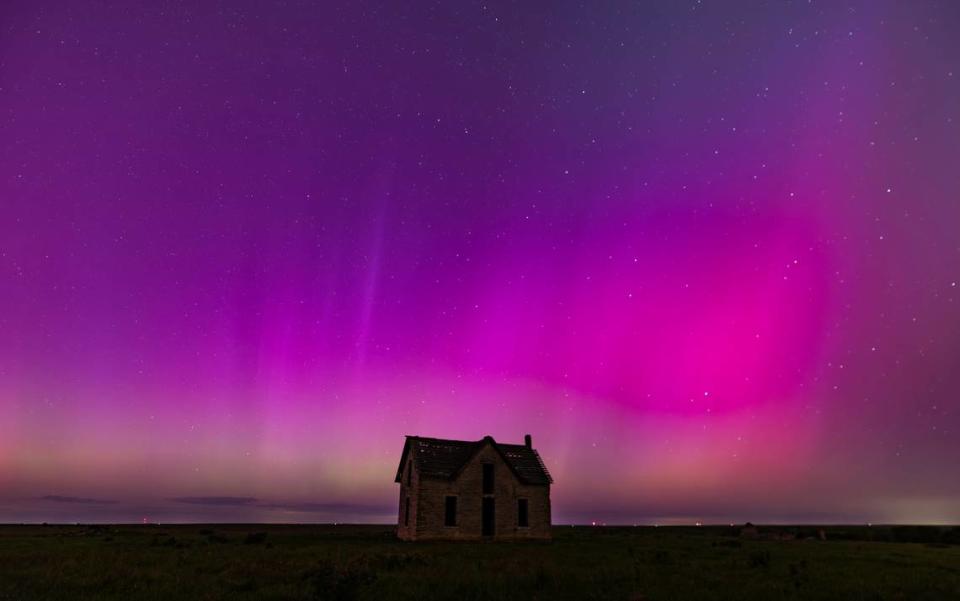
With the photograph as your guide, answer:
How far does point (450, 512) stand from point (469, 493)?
2028mm

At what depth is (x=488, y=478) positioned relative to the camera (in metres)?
44.3

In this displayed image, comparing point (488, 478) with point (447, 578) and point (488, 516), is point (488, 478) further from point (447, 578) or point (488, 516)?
point (447, 578)

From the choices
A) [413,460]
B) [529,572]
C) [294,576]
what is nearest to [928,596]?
[529,572]

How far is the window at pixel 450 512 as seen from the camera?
41.7 meters

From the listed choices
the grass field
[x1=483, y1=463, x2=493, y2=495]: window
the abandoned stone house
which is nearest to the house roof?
the abandoned stone house

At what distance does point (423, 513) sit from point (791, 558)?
23510mm

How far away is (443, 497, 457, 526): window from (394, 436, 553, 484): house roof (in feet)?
5.45

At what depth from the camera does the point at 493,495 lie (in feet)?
144

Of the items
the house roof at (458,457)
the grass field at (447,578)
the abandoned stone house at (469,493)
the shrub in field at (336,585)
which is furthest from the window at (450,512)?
the shrub in field at (336,585)

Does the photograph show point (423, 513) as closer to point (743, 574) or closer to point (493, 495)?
point (493, 495)

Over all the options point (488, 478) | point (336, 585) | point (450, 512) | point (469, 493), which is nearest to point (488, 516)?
point (469, 493)

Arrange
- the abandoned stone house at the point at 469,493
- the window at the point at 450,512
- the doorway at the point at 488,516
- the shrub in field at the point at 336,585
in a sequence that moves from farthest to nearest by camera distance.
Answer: the doorway at the point at 488,516, the window at the point at 450,512, the abandoned stone house at the point at 469,493, the shrub in field at the point at 336,585

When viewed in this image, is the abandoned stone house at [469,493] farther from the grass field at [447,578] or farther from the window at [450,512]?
the grass field at [447,578]

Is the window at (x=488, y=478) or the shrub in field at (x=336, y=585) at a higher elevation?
the window at (x=488, y=478)
